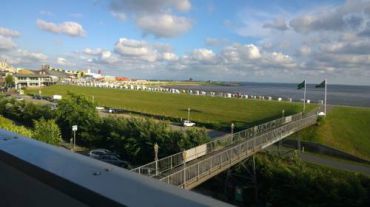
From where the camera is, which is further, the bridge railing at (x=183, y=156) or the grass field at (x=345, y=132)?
the grass field at (x=345, y=132)

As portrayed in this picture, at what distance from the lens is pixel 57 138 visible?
3484cm

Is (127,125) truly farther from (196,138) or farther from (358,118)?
(358,118)

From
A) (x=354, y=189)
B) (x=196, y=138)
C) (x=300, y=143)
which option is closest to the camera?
(x=354, y=189)

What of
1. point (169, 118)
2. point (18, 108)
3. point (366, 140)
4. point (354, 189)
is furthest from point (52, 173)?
point (18, 108)

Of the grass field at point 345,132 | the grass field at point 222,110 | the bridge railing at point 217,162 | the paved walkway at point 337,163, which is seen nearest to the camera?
the bridge railing at point 217,162

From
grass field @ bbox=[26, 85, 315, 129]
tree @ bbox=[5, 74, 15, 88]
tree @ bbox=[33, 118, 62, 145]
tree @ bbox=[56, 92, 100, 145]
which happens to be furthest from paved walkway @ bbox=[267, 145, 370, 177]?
tree @ bbox=[5, 74, 15, 88]

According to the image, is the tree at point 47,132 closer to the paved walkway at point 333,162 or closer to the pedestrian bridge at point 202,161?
the pedestrian bridge at point 202,161

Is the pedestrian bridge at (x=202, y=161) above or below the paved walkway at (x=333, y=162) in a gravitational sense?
above

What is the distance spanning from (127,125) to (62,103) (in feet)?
49.4

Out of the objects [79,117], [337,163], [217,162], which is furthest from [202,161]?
[79,117]

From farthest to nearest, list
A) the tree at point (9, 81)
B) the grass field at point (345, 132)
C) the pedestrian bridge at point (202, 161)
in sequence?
1. the tree at point (9, 81)
2. the grass field at point (345, 132)
3. the pedestrian bridge at point (202, 161)

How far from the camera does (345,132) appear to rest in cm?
4478

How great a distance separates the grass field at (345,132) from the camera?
1560 inches

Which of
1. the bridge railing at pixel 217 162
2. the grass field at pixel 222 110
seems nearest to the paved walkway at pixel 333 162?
the bridge railing at pixel 217 162
